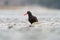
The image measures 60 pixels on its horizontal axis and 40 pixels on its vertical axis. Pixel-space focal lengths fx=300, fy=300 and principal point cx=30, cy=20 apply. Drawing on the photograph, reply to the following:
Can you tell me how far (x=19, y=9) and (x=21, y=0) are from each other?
147 centimetres

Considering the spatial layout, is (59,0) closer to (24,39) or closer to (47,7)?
(47,7)

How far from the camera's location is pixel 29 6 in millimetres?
14383

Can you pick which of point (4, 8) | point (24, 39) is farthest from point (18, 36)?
point (4, 8)

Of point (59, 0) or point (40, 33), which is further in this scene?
point (59, 0)

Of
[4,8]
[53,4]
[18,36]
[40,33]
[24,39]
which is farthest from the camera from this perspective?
[53,4]

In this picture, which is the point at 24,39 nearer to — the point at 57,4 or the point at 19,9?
the point at 19,9

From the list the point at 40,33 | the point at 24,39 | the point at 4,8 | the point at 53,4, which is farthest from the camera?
the point at 53,4

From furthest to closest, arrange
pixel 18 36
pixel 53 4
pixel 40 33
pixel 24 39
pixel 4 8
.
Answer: pixel 53 4 < pixel 4 8 < pixel 40 33 < pixel 18 36 < pixel 24 39

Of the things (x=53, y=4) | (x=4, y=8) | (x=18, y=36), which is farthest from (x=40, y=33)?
(x=53, y=4)

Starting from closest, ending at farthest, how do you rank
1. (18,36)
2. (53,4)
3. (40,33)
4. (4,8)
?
(18,36) < (40,33) < (4,8) < (53,4)

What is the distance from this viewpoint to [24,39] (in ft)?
16.2

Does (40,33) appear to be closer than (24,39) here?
No

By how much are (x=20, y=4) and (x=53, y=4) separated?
1619 millimetres

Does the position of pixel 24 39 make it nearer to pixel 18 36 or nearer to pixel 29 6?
pixel 18 36
